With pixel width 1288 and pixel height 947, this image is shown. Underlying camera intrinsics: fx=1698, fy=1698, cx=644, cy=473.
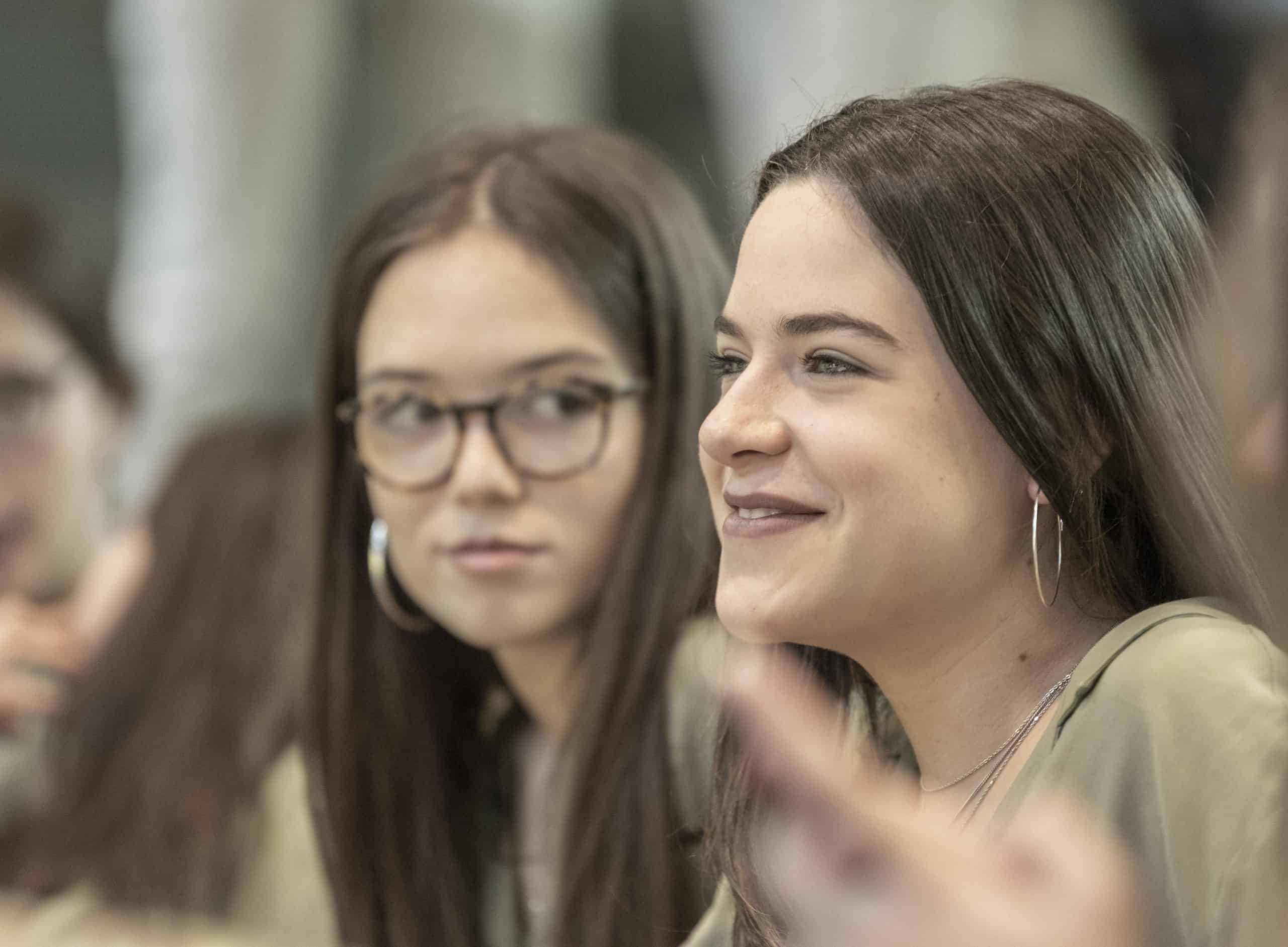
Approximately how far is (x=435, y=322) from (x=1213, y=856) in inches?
39.6

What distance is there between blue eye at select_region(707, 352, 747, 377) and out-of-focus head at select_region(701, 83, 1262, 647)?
2.9 inches

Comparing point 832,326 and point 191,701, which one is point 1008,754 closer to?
point 832,326

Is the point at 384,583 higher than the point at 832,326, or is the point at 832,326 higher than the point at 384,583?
the point at 832,326

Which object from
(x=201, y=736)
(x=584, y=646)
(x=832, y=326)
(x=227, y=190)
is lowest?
(x=201, y=736)

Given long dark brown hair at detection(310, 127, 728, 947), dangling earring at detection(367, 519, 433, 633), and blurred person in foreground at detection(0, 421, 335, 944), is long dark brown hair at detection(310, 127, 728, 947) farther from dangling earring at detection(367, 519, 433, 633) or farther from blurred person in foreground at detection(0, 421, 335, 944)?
blurred person in foreground at detection(0, 421, 335, 944)

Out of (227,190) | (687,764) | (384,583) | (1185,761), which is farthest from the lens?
(227,190)

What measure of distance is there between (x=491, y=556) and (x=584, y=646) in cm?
15

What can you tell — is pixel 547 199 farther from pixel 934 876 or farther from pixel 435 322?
pixel 934 876

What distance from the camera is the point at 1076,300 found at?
1.14m

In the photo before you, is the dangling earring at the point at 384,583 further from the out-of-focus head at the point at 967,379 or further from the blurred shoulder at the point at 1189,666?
the blurred shoulder at the point at 1189,666

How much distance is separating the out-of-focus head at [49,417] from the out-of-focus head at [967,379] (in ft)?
6.11

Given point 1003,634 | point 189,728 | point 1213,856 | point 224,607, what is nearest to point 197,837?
point 189,728

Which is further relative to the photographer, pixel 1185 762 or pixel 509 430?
pixel 509 430

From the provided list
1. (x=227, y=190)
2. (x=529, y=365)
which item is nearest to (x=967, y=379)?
(x=529, y=365)
